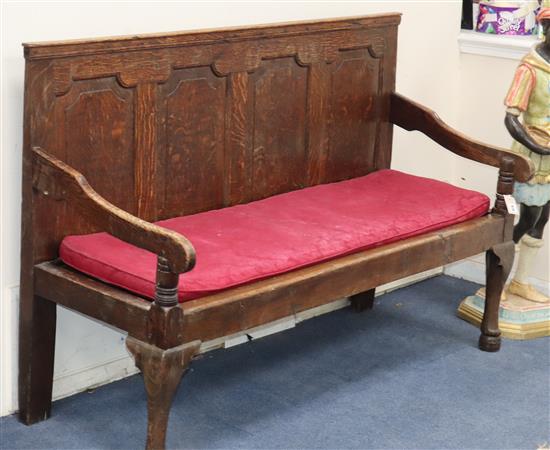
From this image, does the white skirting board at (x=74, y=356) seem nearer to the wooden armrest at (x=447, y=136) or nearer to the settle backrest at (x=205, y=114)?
the settle backrest at (x=205, y=114)

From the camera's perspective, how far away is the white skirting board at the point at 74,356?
370 centimetres

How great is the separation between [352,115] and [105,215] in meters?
1.50

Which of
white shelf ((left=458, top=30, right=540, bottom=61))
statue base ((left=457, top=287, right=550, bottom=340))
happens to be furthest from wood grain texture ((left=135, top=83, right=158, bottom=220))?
white shelf ((left=458, top=30, right=540, bottom=61))

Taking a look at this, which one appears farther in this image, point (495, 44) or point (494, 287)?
point (495, 44)

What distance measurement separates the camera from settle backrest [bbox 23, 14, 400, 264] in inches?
138

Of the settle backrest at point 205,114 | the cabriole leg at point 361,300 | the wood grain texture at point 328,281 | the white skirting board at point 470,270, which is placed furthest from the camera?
the white skirting board at point 470,270

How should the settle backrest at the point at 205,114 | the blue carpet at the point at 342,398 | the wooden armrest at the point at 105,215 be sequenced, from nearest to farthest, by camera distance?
the wooden armrest at the point at 105,215 < the settle backrest at the point at 205,114 < the blue carpet at the point at 342,398

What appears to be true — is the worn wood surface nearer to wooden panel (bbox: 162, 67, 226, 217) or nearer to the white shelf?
wooden panel (bbox: 162, 67, 226, 217)

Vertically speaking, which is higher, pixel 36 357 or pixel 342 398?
pixel 36 357

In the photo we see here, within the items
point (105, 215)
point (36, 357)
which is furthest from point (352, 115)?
point (36, 357)

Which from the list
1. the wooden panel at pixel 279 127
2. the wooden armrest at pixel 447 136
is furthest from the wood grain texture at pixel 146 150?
the wooden armrest at pixel 447 136

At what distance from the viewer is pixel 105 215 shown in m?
3.27

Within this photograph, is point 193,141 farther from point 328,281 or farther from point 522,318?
point 522,318

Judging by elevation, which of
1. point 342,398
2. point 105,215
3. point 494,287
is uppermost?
point 105,215
